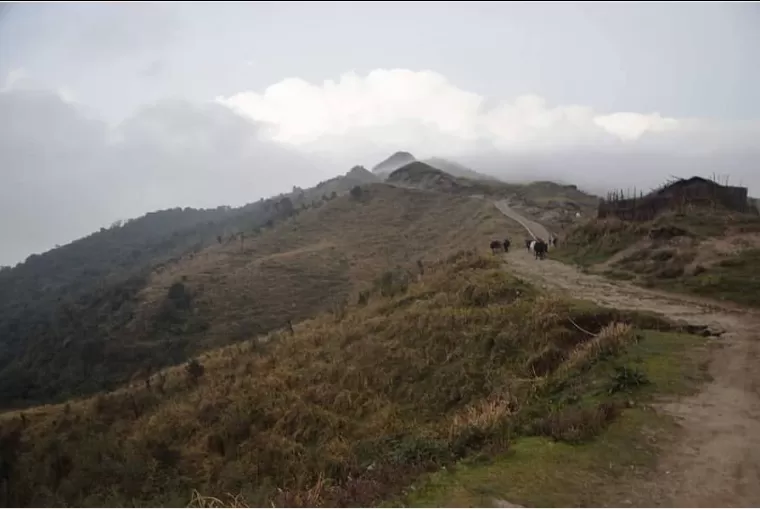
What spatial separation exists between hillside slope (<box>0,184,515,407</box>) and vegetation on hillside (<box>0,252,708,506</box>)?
62.3 ft

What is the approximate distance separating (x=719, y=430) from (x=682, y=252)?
13.7m

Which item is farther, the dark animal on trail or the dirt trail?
the dark animal on trail

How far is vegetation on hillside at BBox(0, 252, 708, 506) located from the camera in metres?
7.77

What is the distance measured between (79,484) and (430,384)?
10207mm

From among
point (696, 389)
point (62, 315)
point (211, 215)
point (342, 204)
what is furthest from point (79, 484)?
point (211, 215)

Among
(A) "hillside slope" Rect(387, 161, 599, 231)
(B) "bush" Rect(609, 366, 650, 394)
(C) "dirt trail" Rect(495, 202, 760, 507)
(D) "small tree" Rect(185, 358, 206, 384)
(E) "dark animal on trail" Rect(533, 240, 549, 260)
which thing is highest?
(A) "hillside slope" Rect(387, 161, 599, 231)

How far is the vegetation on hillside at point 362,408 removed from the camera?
7.77m

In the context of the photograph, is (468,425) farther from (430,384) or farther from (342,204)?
(342,204)

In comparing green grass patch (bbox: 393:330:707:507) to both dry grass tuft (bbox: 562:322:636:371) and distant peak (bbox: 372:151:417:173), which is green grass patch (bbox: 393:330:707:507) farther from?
distant peak (bbox: 372:151:417:173)

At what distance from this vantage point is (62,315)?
203ft

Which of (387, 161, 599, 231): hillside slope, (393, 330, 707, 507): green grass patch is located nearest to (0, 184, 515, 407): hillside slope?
(387, 161, 599, 231): hillside slope

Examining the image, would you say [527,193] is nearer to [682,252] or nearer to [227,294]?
[227,294]

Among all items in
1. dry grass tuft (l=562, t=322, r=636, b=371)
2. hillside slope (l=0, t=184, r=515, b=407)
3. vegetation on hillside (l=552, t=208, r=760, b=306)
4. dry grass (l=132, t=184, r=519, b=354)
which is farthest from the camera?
dry grass (l=132, t=184, r=519, b=354)

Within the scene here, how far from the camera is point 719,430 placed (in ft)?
23.7
